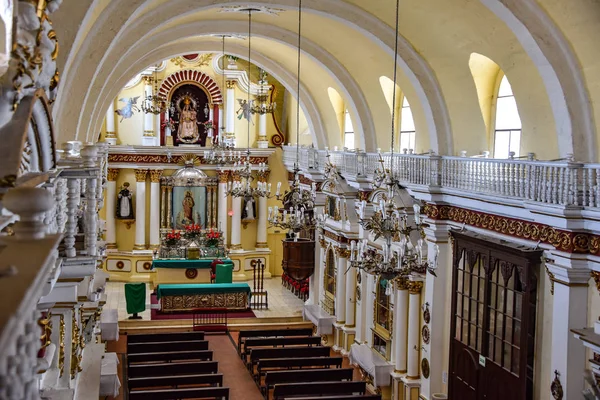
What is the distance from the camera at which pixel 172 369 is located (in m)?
17.5

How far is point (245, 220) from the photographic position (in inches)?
1195

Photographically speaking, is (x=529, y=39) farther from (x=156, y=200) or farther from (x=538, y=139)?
(x=156, y=200)

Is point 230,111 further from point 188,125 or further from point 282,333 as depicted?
point 282,333

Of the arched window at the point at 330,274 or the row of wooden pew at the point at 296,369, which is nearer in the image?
the row of wooden pew at the point at 296,369

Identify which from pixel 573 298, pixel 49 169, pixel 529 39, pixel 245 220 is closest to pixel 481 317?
pixel 573 298

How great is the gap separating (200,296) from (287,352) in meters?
6.21

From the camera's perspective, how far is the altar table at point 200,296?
80.8 feet

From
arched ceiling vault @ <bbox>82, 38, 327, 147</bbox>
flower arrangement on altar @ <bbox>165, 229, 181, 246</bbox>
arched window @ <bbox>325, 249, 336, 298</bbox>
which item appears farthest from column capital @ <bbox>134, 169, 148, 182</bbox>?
arched window @ <bbox>325, 249, 336, 298</bbox>

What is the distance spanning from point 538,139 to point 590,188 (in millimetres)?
2846

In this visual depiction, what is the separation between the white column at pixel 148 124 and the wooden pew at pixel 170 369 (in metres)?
13.4

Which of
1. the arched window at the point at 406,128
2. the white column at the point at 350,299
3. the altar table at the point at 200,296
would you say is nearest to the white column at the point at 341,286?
the white column at the point at 350,299

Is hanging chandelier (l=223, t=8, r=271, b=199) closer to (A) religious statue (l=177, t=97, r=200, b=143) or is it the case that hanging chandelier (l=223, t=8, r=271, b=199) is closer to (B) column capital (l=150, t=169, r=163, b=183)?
(A) religious statue (l=177, t=97, r=200, b=143)

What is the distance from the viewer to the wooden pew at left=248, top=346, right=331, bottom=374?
755 inches

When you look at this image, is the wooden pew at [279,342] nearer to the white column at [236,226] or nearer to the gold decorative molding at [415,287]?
the gold decorative molding at [415,287]
